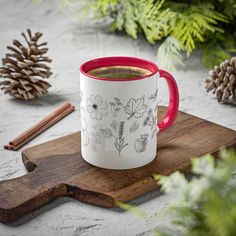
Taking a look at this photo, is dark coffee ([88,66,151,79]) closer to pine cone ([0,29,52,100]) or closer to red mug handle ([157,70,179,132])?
red mug handle ([157,70,179,132])

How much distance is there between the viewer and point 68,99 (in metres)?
1.16

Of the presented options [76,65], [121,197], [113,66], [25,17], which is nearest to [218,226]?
[121,197]

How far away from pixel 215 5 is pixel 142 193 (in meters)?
0.68

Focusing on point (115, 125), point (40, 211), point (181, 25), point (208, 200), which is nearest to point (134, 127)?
point (115, 125)

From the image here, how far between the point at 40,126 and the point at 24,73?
14 cm

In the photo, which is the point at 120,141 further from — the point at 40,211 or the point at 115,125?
the point at 40,211

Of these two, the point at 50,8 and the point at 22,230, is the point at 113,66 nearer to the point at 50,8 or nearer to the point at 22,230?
the point at 22,230

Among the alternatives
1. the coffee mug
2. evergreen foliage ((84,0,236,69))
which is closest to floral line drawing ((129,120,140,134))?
the coffee mug

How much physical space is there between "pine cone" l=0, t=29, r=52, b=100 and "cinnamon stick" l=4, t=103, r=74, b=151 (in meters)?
0.08

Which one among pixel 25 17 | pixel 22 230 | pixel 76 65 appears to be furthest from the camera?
pixel 25 17

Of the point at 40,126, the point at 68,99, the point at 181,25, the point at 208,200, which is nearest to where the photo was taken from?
the point at 208,200

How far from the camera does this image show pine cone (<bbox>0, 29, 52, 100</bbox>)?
1122 millimetres

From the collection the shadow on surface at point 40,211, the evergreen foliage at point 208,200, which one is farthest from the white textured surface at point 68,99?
the evergreen foliage at point 208,200

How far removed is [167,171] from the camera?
83 cm
